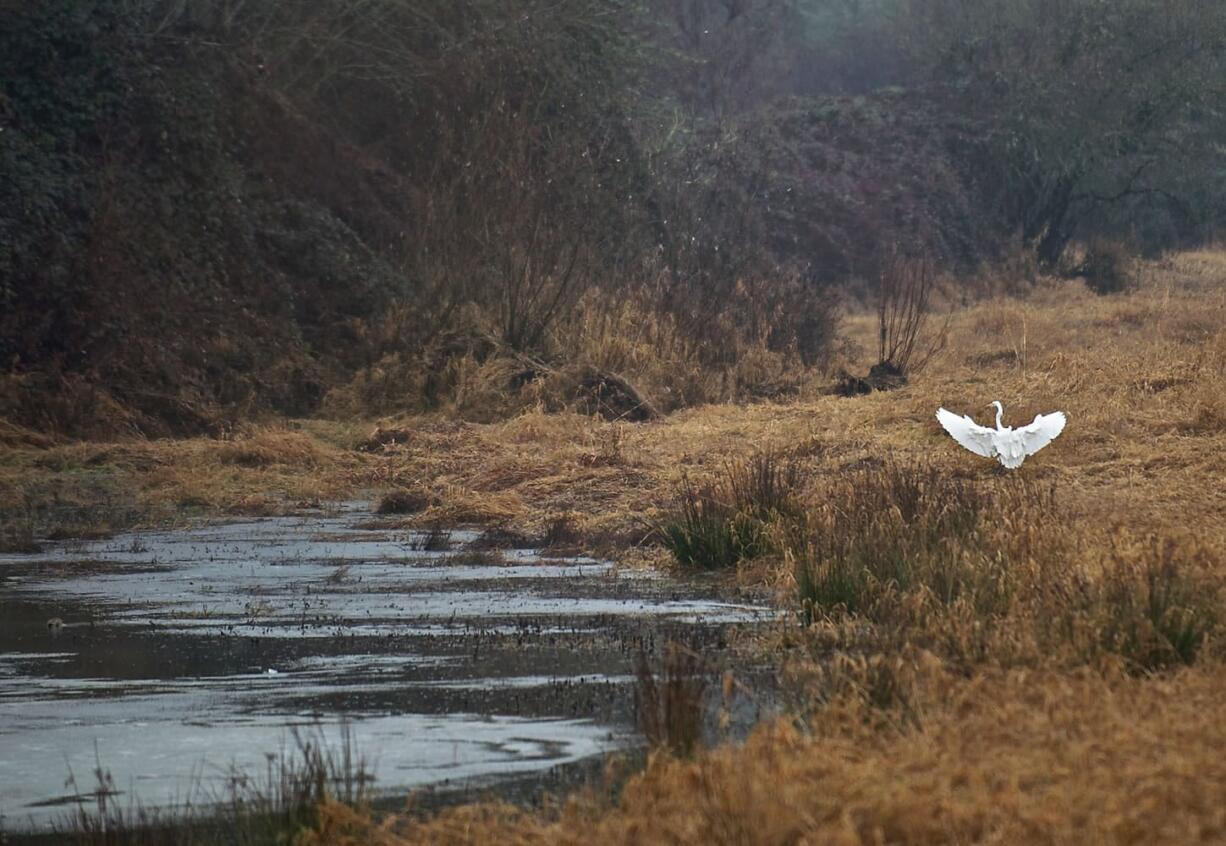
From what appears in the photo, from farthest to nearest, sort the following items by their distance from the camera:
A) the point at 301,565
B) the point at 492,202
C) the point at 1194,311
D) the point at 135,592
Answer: the point at 1194,311 < the point at 492,202 < the point at 301,565 < the point at 135,592

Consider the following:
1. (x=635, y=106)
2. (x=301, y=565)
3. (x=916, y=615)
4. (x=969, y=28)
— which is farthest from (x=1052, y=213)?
(x=916, y=615)

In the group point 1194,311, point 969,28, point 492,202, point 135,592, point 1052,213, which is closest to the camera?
point 135,592

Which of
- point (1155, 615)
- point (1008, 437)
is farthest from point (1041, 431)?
point (1155, 615)

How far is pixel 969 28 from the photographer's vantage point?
50250mm

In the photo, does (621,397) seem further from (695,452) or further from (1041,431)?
(1041,431)

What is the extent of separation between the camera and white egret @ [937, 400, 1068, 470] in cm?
1224

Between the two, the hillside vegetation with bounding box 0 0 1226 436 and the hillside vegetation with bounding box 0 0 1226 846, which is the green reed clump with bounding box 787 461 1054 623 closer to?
the hillside vegetation with bounding box 0 0 1226 846

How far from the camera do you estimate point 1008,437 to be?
40.4 ft

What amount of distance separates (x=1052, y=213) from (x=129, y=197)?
98.9 ft

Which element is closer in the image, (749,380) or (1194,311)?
(749,380)

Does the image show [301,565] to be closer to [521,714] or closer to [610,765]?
[521,714]

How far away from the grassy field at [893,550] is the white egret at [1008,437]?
319 mm

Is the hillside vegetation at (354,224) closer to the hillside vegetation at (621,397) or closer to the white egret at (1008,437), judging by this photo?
the hillside vegetation at (621,397)

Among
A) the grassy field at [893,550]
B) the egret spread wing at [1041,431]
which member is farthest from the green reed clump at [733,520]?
the egret spread wing at [1041,431]
